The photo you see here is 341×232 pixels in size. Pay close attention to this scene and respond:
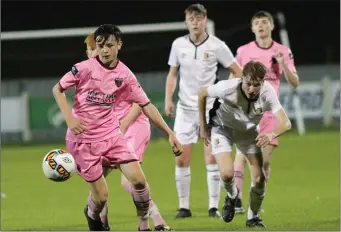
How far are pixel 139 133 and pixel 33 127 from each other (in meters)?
13.8

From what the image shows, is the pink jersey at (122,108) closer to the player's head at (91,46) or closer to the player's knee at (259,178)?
the player's head at (91,46)

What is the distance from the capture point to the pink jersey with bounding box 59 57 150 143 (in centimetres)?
802

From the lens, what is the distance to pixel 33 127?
22.5 meters

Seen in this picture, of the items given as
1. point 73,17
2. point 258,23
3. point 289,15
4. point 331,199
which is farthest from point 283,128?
point 289,15

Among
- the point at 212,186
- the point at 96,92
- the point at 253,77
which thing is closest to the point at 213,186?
the point at 212,186

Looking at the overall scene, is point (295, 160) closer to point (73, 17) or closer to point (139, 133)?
point (139, 133)

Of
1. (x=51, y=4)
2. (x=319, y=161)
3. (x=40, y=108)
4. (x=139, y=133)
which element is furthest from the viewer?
(x=51, y=4)


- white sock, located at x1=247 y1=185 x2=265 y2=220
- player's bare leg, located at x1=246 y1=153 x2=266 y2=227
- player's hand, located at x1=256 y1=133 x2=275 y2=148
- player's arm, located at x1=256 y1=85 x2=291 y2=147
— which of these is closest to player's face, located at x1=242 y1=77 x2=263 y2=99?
player's arm, located at x1=256 y1=85 x2=291 y2=147

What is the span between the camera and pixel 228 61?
10305mm

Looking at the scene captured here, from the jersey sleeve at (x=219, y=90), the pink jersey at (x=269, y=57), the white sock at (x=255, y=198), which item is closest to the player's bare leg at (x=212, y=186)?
the white sock at (x=255, y=198)

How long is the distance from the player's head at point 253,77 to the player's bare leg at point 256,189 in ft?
2.36

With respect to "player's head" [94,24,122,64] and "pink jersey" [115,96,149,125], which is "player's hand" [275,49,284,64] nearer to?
"pink jersey" [115,96,149,125]

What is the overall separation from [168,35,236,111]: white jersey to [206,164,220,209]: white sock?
69cm

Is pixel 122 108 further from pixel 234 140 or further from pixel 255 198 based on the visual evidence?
pixel 255 198
